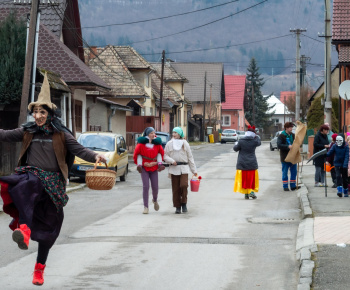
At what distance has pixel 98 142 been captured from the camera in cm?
2523

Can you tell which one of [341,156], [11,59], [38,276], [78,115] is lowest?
[38,276]

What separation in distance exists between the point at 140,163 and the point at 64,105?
641 inches

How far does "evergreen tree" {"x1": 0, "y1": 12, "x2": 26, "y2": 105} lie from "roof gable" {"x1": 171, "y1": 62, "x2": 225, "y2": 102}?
67116 mm

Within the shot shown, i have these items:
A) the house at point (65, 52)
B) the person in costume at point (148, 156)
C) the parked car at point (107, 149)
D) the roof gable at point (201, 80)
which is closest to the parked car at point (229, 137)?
the roof gable at point (201, 80)

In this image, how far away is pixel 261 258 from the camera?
9.63 metres

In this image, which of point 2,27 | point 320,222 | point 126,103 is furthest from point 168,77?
point 320,222

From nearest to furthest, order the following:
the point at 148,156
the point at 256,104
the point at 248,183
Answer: the point at 148,156 → the point at 248,183 → the point at 256,104

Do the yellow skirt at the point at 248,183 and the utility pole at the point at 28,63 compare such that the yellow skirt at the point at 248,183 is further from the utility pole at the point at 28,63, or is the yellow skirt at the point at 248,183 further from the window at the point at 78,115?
the window at the point at 78,115

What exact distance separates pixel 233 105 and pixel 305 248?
9807 cm

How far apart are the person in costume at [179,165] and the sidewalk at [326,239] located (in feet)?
7.79

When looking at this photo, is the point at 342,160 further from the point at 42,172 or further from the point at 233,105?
the point at 233,105

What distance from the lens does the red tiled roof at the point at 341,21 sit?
101 feet

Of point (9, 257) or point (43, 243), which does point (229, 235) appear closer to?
point (9, 257)

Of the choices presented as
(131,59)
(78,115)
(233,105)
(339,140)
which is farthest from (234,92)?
(339,140)
